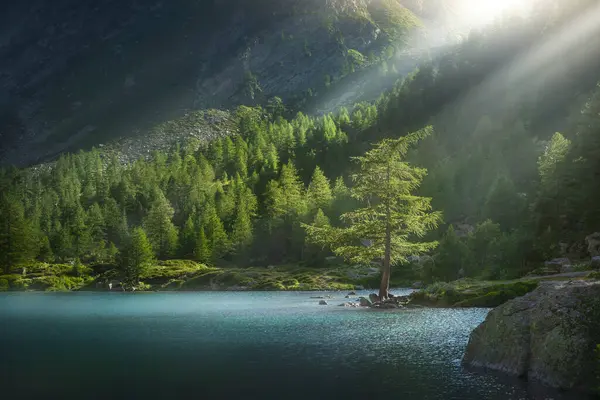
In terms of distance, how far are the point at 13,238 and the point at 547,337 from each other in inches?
5734

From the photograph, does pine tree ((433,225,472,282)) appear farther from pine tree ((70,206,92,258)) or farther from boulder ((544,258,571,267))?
pine tree ((70,206,92,258))

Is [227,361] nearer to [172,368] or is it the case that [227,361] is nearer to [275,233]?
[172,368]

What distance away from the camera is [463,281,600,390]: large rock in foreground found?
17375 mm

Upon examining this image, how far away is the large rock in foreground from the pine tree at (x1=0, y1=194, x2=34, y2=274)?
453 feet

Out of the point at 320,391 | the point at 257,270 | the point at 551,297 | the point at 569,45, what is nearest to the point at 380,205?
the point at 551,297

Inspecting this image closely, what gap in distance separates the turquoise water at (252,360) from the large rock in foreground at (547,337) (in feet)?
3.93

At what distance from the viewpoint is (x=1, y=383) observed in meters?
19.1

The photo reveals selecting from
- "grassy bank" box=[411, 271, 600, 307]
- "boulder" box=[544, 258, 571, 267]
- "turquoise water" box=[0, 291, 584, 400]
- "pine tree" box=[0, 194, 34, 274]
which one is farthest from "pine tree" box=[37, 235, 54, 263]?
"boulder" box=[544, 258, 571, 267]

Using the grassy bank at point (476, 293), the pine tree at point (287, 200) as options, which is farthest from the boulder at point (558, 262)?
the pine tree at point (287, 200)

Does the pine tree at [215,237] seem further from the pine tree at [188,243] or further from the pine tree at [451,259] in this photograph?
the pine tree at [451,259]

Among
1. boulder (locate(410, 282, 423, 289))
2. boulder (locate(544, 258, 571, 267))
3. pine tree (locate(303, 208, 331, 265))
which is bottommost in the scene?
boulder (locate(410, 282, 423, 289))

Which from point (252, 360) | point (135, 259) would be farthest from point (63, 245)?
point (252, 360)

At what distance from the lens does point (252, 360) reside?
76.3ft

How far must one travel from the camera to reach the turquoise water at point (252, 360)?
57.2 ft
